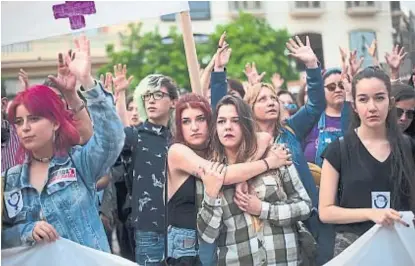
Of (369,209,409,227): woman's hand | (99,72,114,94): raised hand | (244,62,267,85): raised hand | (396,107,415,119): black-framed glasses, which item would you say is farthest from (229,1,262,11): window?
(369,209,409,227): woman's hand

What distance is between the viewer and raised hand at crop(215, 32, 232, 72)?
3043mm

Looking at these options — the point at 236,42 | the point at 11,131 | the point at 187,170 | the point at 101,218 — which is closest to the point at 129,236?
the point at 101,218

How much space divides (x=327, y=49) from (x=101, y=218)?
117 centimetres

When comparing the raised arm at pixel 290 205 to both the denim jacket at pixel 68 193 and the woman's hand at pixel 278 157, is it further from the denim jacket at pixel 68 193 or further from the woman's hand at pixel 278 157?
the denim jacket at pixel 68 193

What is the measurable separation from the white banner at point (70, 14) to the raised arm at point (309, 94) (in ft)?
1.63

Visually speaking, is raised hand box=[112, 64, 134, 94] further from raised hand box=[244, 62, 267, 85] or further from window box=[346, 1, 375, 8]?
window box=[346, 1, 375, 8]

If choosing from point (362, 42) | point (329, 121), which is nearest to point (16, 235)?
point (329, 121)

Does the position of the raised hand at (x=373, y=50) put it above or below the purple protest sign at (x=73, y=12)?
below

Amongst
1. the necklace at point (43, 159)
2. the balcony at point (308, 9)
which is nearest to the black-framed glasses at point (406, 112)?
the balcony at point (308, 9)

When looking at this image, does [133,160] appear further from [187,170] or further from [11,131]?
[11,131]

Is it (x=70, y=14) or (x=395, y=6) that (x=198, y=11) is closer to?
(x=70, y=14)

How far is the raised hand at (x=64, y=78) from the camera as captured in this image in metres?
2.95

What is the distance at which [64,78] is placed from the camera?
2963 mm

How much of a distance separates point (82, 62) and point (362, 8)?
3.78 feet
